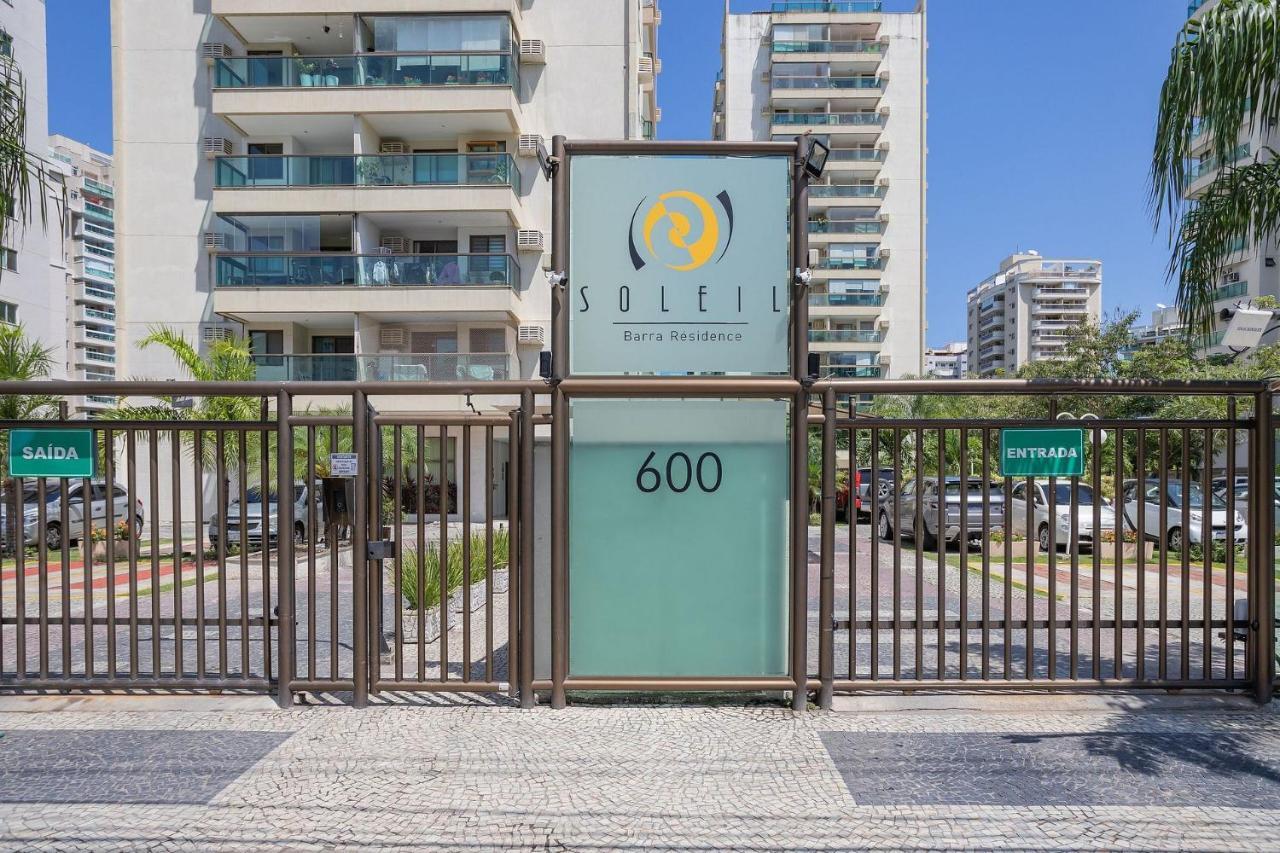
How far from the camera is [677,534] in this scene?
5535 mm

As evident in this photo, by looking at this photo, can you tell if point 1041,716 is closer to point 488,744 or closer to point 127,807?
point 488,744

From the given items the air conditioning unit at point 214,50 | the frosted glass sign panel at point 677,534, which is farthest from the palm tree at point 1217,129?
the air conditioning unit at point 214,50

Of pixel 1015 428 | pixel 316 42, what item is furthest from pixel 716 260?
pixel 316 42

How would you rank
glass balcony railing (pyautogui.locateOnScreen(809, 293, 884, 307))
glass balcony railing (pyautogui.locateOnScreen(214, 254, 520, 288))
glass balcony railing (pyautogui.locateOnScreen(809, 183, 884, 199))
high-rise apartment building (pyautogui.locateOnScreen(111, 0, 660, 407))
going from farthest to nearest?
glass balcony railing (pyautogui.locateOnScreen(809, 183, 884, 199))
glass balcony railing (pyautogui.locateOnScreen(809, 293, 884, 307))
high-rise apartment building (pyautogui.locateOnScreen(111, 0, 660, 407))
glass balcony railing (pyautogui.locateOnScreen(214, 254, 520, 288))

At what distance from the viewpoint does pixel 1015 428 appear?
5.55 meters

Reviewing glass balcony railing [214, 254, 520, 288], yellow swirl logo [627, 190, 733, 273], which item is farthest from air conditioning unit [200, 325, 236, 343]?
yellow swirl logo [627, 190, 733, 273]

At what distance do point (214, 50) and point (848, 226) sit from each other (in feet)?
130

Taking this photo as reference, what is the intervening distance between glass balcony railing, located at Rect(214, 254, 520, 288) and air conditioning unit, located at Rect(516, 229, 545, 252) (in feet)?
5.82

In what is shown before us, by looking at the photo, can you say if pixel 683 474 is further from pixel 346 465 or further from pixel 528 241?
pixel 528 241

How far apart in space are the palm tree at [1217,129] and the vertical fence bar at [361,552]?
574 centimetres

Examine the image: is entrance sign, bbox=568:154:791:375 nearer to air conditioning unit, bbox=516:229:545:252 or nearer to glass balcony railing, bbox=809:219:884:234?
air conditioning unit, bbox=516:229:545:252

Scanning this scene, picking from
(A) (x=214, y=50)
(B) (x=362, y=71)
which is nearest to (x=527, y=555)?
(B) (x=362, y=71)

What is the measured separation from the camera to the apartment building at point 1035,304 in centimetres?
13488

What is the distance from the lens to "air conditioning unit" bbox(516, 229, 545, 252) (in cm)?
2561
